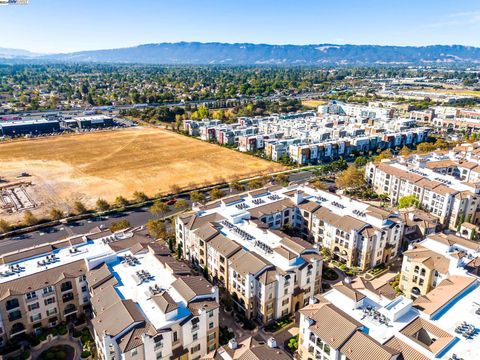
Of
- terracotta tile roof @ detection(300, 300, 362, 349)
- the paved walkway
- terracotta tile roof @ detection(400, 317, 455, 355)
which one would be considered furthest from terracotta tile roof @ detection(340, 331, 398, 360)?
the paved walkway

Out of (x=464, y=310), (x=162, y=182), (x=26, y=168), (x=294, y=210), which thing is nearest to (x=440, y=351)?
(x=464, y=310)

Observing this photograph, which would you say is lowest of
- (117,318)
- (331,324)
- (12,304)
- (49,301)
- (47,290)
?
(49,301)

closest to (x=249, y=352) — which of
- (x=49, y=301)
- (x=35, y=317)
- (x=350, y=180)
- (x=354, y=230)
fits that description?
(x=49, y=301)

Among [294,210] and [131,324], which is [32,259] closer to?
[131,324]

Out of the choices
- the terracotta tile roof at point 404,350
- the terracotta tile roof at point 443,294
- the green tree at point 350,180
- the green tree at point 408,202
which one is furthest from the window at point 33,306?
the green tree at point 350,180

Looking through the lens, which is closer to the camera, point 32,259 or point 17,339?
point 17,339

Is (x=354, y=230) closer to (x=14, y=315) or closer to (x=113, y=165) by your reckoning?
(x=14, y=315)

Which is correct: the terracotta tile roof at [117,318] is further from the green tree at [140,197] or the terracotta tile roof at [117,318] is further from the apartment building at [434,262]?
the green tree at [140,197]

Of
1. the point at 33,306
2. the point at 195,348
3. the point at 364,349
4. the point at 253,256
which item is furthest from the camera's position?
the point at 253,256
